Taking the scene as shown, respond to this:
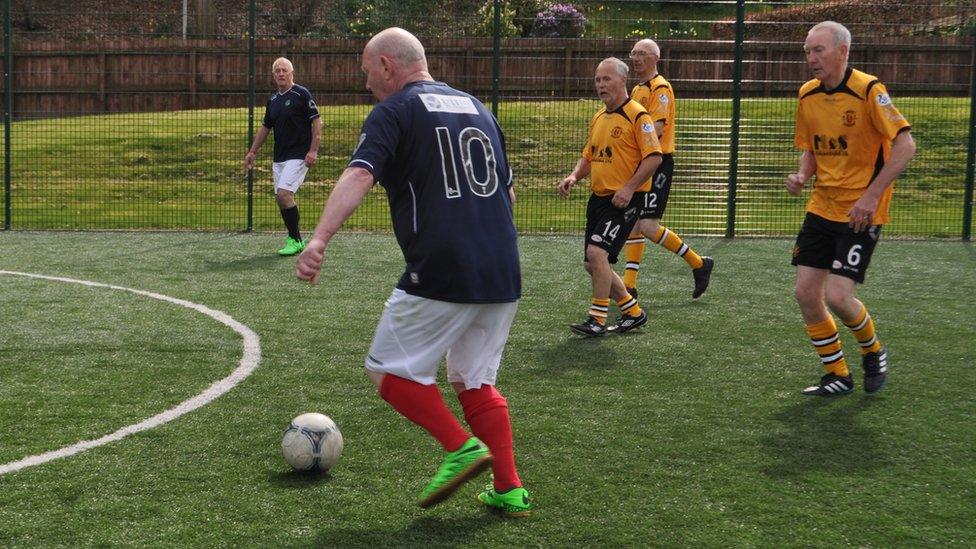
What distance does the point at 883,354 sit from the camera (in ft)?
21.6

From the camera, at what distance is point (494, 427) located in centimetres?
→ 456

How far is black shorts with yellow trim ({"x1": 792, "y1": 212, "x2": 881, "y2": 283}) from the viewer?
20.5 feet

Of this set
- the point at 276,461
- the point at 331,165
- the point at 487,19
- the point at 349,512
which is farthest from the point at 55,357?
the point at 331,165

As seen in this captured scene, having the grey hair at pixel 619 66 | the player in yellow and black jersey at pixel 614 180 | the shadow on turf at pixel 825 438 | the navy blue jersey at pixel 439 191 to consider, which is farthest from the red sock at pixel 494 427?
the grey hair at pixel 619 66

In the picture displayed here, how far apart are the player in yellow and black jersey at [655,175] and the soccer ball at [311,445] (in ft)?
15.7

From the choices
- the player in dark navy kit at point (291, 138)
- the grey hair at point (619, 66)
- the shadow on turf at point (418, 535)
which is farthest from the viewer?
the player in dark navy kit at point (291, 138)

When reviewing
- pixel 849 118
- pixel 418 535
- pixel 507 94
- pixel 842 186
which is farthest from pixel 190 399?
pixel 507 94

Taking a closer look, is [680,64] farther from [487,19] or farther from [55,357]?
[55,357]

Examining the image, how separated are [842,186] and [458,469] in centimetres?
314

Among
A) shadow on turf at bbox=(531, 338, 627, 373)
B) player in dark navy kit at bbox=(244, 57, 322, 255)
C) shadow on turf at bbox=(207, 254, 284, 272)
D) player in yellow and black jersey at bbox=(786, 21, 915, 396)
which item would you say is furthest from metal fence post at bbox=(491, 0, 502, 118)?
player in yellow and black jersey at bbox=(786, 21, 915, 396)

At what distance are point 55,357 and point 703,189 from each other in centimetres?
1051

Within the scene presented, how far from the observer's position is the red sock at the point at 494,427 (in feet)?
14.9

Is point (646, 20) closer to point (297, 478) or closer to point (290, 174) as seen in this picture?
point (290, 174)

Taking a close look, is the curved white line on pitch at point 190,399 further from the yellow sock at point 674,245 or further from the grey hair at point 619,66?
the yellow sock at point 674,245
